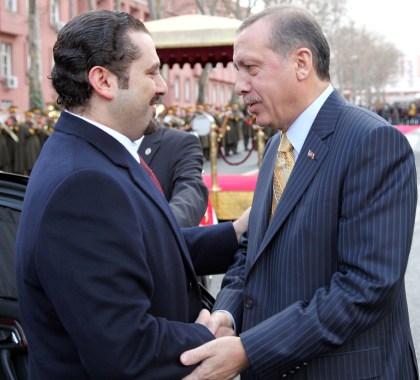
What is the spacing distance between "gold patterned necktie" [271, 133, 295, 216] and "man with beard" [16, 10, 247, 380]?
0.36m

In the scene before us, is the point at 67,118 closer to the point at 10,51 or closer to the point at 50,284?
the point at 50,284

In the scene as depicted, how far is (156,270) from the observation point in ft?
6.42

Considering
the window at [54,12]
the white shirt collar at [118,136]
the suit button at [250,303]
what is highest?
the window at [54,12]

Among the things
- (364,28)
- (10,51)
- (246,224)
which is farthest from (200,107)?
(364,28)

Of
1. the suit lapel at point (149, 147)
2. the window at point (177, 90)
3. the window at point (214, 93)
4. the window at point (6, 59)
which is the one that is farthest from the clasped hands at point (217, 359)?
the window at point (214, 93)

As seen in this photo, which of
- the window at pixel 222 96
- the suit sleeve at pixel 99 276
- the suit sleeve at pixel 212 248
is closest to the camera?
Result: the suit sleeve at pixel 99 276

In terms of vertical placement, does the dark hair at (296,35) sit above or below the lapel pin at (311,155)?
above

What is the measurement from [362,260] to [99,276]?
68 cm

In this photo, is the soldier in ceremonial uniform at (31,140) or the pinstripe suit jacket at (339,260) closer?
the pinstripe suit jacket at (339,260)

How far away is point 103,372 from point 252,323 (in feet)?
1.91

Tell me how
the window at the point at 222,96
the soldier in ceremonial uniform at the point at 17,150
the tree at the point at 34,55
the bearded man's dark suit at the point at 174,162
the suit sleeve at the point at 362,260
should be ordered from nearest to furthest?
the suit sleeve at the point at 362,260 < the bearded man's dark suit at the point at 174,162 < the soldier in ceremonial uniform at the point at 17,150 < the tree at the point at 34,55 < the window at the point at 222,96

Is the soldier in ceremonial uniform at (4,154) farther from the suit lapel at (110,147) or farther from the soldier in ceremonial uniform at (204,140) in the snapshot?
the suit lapel at (110,147)

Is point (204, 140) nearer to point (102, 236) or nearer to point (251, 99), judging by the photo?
point (251, 99)

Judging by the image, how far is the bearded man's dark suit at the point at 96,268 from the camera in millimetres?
1752
